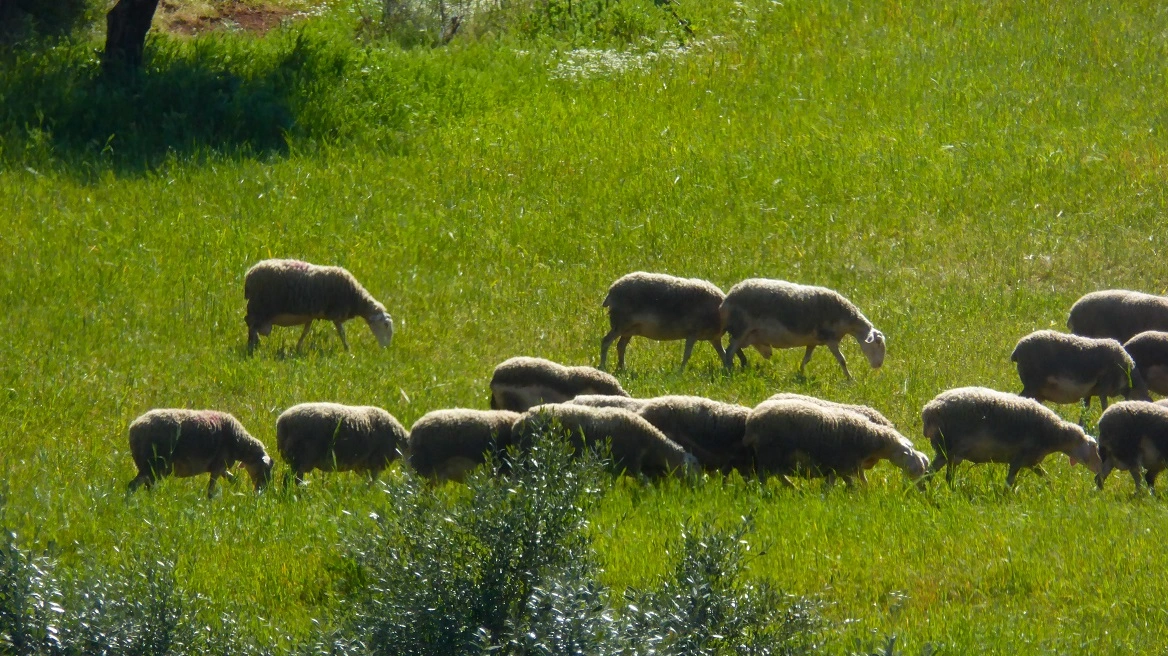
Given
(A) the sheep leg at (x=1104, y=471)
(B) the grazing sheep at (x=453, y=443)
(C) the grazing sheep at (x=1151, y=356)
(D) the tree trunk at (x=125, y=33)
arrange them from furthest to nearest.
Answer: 1. (D) the tree trunk at (x=125, y=33)
2. (C) the grazing sheep at (x=1151, y=356)
3. (A) the sheep leg at (x=1104, y=471)
4. (B) the grazing sheep at (x=453, y=443)

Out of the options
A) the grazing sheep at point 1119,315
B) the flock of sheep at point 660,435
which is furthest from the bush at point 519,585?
the grazing sheep at point 1119,315

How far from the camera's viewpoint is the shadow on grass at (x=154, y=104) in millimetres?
19219

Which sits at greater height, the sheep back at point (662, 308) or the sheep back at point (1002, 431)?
the sheep back at point (1002, 431)

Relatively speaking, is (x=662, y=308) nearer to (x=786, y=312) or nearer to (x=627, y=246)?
(x=786, y=312)

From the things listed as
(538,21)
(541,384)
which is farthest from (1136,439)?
(538,21)

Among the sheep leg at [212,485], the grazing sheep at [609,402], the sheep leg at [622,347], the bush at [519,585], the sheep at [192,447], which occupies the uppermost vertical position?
the bush at [519,585]

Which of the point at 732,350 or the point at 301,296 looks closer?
the point at 732,350

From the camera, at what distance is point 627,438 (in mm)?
10211

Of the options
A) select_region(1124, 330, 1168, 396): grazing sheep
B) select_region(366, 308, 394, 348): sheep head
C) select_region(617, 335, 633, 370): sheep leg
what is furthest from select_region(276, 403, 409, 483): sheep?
select_region(1124, 330, 1168, 396): grazing sheep

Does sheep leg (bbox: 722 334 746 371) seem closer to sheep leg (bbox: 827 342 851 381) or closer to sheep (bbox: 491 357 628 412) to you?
sheep leg (bbox: 827 342 851 381)

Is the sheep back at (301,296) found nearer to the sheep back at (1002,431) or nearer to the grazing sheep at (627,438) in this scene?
the grazing sheep at (627,438)

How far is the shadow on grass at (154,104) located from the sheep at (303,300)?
5.17 meters

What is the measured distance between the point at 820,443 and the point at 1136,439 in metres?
2.07

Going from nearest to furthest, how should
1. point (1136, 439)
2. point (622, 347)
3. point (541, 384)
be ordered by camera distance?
point (1136, 439) < point (541, 384) < point (622, 347)
